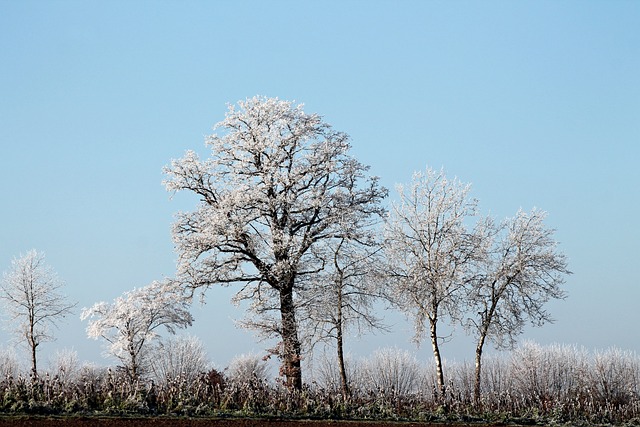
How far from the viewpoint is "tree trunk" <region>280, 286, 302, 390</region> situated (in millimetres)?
26266

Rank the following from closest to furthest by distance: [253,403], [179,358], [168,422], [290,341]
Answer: [168,422] < [253,403] < [290,341] < [179,358]

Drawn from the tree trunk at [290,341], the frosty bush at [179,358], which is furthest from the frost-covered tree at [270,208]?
the frosty bush at [179,358]

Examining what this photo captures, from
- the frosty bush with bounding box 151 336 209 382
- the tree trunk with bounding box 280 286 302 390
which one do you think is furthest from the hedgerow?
the frosty bush with bounding box 151 336 209 382

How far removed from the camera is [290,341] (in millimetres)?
26500

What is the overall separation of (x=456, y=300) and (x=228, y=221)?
31.6ft

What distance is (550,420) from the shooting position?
798 inches

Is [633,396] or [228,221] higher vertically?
[228,221]

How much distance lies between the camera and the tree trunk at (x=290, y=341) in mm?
26266

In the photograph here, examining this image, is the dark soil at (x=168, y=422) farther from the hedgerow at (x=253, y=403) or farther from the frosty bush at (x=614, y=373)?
the frosty bush at (x=614, y=373)

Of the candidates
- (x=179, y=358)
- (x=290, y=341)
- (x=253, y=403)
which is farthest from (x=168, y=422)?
(x=179, y=358)

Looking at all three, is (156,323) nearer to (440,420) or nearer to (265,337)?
→ (265,337)

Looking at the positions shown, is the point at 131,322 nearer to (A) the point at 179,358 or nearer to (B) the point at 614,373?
(A) the point at 179,358

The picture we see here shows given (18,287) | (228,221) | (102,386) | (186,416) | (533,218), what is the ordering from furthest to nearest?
(18,287) < (533,218) < (228,221) < (102,386) < (186,416)

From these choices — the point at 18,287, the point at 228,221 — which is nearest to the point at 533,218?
the point at 228,221
